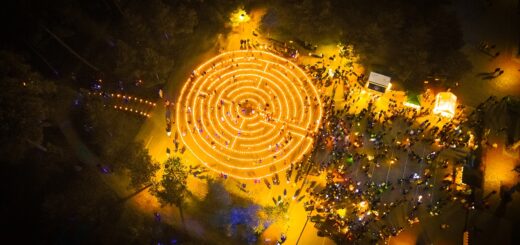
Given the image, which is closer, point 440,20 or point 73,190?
point 73,190

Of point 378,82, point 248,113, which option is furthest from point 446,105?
point 248,113

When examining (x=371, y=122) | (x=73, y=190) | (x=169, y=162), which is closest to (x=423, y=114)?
(x=371, y=122)

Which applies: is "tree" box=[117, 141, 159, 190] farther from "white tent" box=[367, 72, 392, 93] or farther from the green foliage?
"white tent" box=[367, 72, 392, 93]

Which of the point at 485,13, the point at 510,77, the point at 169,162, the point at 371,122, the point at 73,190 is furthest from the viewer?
the point at 485,13

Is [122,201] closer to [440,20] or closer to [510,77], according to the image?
[440,20]

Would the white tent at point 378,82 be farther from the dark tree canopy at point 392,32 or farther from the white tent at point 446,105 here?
the white tent at point 446,105
